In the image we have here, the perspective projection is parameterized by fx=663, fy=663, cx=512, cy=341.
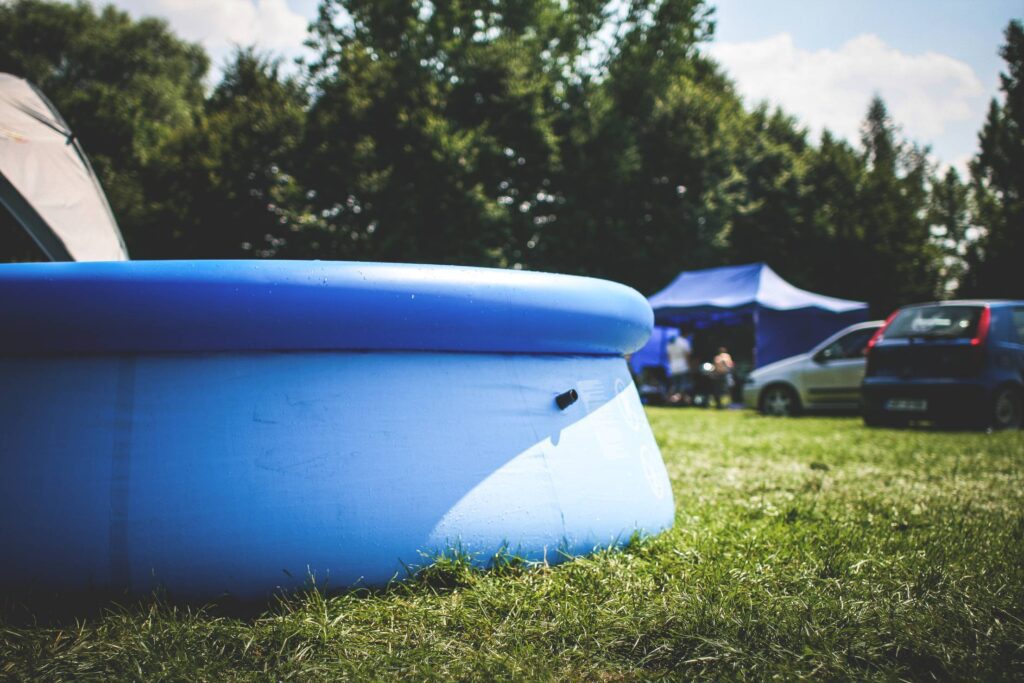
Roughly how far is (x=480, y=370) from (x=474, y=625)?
84 cm

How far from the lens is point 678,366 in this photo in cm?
1541

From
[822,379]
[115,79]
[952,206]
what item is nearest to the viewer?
[822,379]

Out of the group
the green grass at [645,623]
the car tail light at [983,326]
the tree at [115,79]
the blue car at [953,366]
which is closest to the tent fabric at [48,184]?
the green grass at [645,623]

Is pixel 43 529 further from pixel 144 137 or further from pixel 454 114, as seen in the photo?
pixel 144 137

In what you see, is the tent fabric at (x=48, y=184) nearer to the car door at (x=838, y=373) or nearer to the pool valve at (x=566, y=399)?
the pool valve at (x=566, y=399)

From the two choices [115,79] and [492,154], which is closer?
[492,154]

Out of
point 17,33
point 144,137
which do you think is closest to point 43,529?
point 144,137

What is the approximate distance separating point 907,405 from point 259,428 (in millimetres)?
8720

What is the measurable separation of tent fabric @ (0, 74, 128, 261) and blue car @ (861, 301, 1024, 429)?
9.04m

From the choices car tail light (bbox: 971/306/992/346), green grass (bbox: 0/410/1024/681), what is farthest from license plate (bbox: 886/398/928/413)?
green grass (bbox: 0/410/1024/681)

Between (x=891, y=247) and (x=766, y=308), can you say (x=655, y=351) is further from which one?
(x=891, y=247)

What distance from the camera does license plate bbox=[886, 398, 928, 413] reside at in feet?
27.3

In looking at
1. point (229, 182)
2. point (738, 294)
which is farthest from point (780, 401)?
point (229, 182)

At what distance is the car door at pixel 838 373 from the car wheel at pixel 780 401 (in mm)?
299
